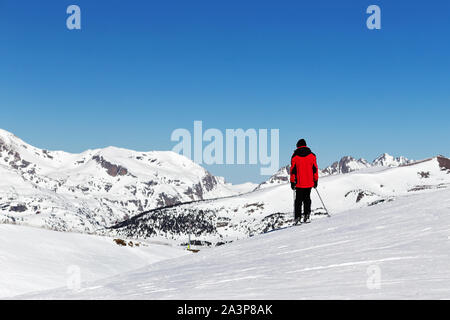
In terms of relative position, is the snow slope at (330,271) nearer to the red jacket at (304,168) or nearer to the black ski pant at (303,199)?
the red jacket at (304,168)

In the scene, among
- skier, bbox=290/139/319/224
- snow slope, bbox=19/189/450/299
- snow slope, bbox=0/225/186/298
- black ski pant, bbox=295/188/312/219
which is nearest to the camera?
snow slope, bbox=19/189/450/299

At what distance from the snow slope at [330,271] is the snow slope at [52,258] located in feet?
23.5

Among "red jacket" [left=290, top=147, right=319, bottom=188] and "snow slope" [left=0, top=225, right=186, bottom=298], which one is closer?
"snow slope" [left=0, top=225, right=186, bottom=298]

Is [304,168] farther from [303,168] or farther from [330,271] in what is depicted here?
[330,271]

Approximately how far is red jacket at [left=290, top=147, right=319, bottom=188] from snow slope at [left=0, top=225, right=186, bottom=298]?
10.2m

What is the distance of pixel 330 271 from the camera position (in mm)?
8672

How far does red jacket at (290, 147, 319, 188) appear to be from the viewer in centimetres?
1788

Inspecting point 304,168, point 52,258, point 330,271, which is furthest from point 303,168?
point 52,258

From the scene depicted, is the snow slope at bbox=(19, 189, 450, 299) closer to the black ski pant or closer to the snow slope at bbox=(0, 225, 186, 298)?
the black ski pant

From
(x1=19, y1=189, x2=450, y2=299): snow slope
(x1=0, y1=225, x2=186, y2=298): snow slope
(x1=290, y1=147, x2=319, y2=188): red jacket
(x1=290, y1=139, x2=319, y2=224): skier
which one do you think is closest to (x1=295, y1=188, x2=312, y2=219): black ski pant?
(x1=290, y1=139, x2=319, y2=224): skier

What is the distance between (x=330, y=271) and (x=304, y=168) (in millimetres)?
9489

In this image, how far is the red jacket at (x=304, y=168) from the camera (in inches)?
704

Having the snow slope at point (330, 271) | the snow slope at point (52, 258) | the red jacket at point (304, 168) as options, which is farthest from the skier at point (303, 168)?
the snow slope at point (52, 258)
